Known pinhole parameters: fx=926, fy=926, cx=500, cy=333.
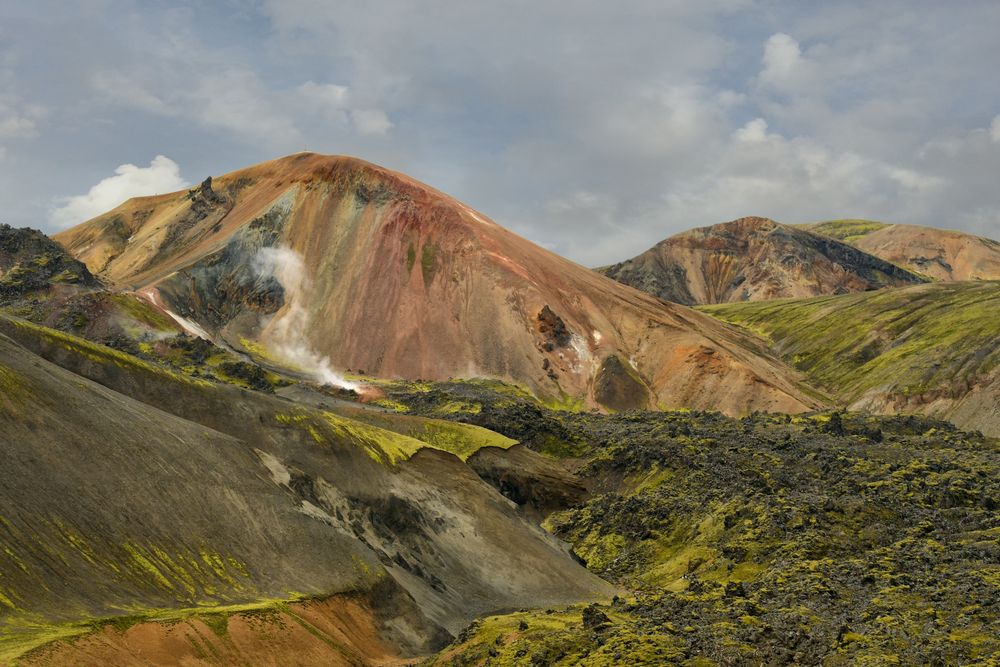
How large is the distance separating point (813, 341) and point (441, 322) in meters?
81.4

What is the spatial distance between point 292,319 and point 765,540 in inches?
4212

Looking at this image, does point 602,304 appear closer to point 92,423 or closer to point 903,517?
point 903,517

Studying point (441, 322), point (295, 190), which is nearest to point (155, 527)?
point (441, 322)

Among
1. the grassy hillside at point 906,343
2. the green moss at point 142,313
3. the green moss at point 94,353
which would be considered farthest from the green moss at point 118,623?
the grassy hillside at point 906,343

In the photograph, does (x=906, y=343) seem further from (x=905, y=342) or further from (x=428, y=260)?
(x=428, y=260)

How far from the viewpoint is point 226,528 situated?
4656cm

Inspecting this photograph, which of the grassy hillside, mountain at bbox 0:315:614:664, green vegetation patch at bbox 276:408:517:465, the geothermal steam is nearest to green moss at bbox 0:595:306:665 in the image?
mountain at bbox 0:315:614:664

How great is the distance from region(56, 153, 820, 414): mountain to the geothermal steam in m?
0.26

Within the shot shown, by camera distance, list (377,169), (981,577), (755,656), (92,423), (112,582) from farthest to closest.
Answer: (377,169), (92,423), (981,577), (112,582), (755,656)

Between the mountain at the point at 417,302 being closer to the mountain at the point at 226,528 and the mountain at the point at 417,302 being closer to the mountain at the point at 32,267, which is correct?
the mountain at the point at 32,267

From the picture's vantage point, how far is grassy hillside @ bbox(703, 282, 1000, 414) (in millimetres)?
133750

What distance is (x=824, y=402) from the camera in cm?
14850

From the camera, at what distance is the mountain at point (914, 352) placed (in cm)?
12656

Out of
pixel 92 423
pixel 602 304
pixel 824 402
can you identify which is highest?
pixel 602 304
